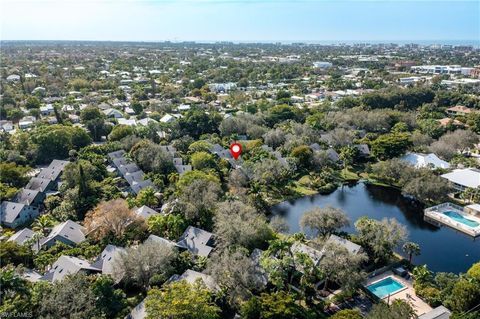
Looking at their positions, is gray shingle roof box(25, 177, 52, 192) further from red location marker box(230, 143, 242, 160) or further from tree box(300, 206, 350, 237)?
tree box(300, 206, 350, 237)

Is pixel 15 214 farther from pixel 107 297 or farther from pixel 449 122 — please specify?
pixel 449 122

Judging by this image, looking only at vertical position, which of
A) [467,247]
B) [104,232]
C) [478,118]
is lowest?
[467,247]

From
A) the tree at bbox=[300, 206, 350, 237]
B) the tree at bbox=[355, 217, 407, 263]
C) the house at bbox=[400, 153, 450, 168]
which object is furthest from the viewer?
the house at bbox=[400, 153, 450, 168]

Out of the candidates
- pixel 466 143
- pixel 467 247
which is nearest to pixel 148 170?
pixel 467 247

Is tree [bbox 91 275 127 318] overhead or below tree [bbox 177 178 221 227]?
below

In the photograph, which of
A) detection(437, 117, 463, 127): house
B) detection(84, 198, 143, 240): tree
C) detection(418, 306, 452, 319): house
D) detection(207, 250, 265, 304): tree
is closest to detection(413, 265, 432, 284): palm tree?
detection(418, 306, 452, 319): house

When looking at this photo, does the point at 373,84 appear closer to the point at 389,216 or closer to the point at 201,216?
the point at 389,216
